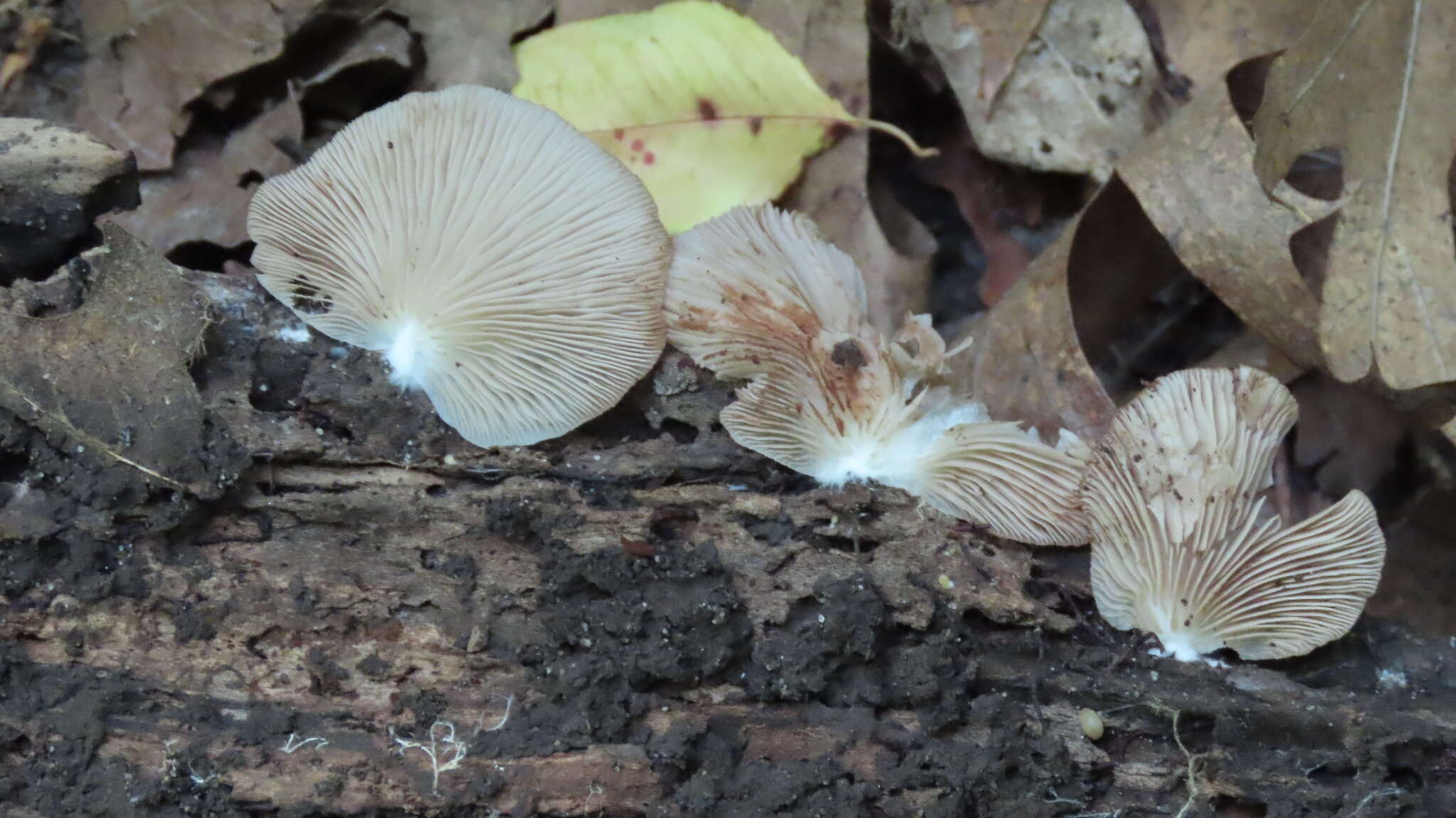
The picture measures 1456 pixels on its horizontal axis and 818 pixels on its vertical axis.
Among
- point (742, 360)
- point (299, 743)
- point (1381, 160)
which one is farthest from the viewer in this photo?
point (742, 360)

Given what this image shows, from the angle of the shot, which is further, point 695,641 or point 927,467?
A: point 927,467

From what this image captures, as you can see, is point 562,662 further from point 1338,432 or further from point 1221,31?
point 1221,31

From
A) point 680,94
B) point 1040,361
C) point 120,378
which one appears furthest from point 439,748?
point 680,94

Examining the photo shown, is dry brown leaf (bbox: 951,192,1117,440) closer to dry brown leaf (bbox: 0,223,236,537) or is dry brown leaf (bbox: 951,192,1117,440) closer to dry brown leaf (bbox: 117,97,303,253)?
dry brown leaf (bbox: 0,223,236,537)

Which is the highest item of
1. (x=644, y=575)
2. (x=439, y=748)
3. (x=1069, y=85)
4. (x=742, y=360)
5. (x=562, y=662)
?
(x=1069, y=85)

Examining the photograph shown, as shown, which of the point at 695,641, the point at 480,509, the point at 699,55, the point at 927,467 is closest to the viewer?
the point at 695,641

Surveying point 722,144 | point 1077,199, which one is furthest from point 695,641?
point 1077,199

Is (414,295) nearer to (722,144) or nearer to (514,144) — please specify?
(514,144)
